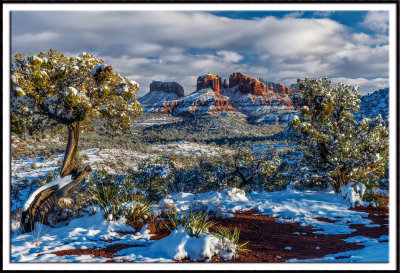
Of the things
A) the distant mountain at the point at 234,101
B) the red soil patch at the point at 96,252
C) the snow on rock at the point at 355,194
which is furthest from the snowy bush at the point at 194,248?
the distant mountain at the point at 234,101

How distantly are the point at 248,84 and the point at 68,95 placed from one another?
15790 centimetres

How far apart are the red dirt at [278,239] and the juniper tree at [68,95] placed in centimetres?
360

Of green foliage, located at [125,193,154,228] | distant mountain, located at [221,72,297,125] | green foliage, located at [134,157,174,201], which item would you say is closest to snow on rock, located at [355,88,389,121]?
green foliage, located at [134,157,174,201]

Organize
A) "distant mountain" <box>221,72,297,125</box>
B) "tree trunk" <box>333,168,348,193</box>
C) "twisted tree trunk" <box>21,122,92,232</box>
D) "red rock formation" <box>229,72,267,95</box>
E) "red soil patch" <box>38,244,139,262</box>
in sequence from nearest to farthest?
1. "red soil patch" <box>38,244,139,262</box>
2. "twisted tree trunk" <box>21,122,92,232</box>
3. "tree trunk" <box>333,168,348,193</box>
4. "distant mountain" <box>221,72,297,125</box>
5. "red rock formation" <box>229,72,267,95</box>

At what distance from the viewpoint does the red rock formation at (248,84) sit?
5955 inches

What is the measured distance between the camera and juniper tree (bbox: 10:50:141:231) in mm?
6164

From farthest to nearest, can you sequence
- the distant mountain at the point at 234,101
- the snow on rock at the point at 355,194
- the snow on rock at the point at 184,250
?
the distant mountain at the point at 234,101 < the snow on rock at the point at 355,194 < the snow on rock at the point at 184,250

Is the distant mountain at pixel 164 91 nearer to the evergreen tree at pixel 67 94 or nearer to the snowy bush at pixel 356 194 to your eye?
the evergreen tree at pixel 67 94

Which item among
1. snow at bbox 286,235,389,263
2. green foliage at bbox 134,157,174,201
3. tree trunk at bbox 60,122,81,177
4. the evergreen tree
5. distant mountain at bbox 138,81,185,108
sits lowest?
green foliage at bbox 134,157,174,201

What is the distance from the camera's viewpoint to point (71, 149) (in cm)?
709

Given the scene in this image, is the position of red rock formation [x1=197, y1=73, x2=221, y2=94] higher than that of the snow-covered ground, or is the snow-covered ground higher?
red rock formation [x1=197, y1=73, x2=221, y2=94]

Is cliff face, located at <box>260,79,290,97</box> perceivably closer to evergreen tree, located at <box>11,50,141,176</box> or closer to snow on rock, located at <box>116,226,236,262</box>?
evergreen tree, located at <box>11,50,141,176</box>

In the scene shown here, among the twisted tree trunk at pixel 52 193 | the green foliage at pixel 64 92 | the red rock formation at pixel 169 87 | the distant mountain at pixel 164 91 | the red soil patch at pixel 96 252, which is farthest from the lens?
the red rock formation at pixel 169 87

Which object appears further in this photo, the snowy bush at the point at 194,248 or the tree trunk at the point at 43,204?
the tree trunk at the point at 43,204
